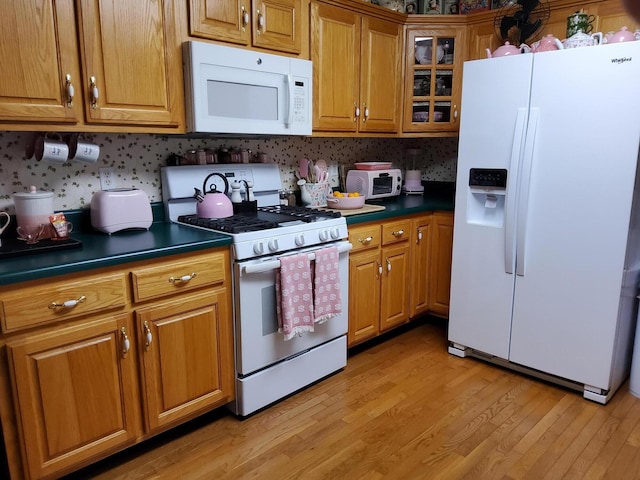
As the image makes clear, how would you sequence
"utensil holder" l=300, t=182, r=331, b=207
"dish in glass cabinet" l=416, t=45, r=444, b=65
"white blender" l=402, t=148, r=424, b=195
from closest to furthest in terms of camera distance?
"utensil holder" l=300, t=182, r=331, b=207 → "dish in glass cabinet" l=416, t=45, r=444, b=65 → "white blender" l=402, t=148, r=424, b=195

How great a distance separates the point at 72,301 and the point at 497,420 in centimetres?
188

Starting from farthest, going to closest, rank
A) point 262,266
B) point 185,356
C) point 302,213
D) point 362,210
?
point 362,210, point 302,213, point 262,266, point 185,356

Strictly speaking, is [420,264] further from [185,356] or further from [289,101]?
[185,356]

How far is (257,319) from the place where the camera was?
214cm

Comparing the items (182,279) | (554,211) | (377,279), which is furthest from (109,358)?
(554,211)

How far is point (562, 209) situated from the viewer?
7.54 feet

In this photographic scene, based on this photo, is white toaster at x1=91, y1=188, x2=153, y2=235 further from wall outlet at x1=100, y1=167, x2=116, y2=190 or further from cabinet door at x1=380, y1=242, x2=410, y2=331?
cabinet door at x1=380, y1=242, x2=410, y2=331

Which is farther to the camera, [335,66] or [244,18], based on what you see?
[335,66]

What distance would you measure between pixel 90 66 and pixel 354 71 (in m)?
1.57

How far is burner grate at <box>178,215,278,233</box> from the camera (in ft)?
6.88

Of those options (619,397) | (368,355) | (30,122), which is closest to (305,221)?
(368,355)

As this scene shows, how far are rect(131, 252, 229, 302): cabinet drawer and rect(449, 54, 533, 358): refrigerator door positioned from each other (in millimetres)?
1424


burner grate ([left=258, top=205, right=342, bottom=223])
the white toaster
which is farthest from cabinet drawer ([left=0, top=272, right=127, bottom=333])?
burner grate ([left=258, top=205, right=342, bottom=223])

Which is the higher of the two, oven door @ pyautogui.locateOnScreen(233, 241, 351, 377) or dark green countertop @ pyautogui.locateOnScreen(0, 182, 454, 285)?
dark green countertop @ pyautogui.locateOnScreen(0, 182, 454, 285)
